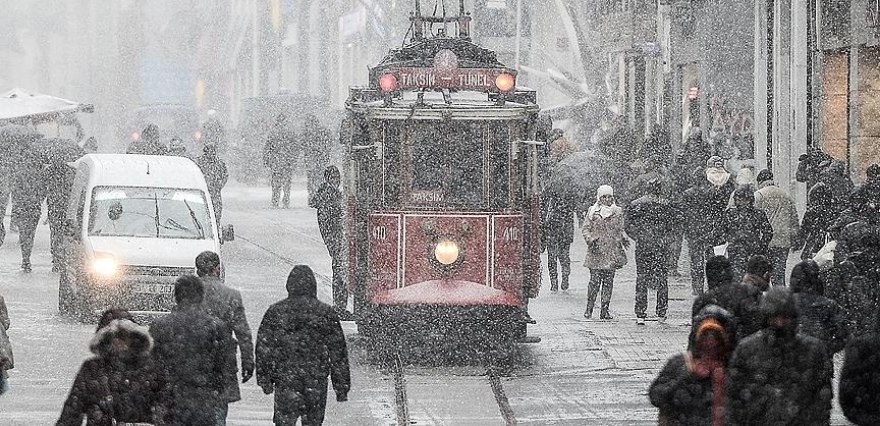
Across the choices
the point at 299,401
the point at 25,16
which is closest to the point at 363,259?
the point at 299,401

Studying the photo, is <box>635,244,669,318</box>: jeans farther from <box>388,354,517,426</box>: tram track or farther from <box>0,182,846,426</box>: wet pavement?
<box>388,354,517,426</box>: tram track

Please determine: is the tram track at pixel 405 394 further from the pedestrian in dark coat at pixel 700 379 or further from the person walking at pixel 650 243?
the pedestrian in dark coat at pixel 700 379

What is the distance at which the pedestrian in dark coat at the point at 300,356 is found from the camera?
11688mm

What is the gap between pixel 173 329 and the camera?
10.9 meters

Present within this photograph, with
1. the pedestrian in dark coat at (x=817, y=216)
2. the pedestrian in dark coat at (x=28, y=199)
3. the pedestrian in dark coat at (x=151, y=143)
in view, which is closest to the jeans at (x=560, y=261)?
the pedestrian in dark coat at (x=817, y=216)

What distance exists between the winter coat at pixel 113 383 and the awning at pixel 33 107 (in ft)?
78.7

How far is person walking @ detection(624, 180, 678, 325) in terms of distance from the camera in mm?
20609

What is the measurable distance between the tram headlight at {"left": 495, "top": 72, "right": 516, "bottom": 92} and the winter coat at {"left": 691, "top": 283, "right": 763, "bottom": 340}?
5.00 meters

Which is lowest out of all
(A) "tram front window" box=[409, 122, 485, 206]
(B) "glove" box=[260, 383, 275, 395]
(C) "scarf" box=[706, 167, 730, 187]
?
(B) "glove" box=[260, 383, 275, 395]

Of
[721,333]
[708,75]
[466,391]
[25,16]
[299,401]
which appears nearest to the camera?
[721,333]

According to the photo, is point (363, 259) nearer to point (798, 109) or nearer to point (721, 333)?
point (721, 333)

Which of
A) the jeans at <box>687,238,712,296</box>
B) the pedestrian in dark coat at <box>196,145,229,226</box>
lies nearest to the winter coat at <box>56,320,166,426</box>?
the jeans at <box>687,238,712,296</box>

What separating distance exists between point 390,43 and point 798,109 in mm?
27435

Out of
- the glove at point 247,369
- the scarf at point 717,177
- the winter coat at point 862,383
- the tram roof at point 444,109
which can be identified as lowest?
the glove at point 247,369
